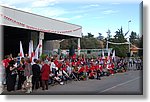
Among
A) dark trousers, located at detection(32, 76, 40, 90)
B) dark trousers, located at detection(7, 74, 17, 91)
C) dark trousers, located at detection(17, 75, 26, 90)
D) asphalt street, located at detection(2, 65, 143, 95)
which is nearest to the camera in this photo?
asphalt street, located at detection(2, 65, 143, 95)

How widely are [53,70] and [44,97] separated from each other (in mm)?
3554

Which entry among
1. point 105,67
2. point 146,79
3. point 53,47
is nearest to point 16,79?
point 146,79

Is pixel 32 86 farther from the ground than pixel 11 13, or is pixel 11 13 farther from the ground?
pixel 11 13

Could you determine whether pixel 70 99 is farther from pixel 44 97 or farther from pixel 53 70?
pixel 53 70

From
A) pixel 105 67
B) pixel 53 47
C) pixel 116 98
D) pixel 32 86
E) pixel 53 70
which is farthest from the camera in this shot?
pixel 53 47

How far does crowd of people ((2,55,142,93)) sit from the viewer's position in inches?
341

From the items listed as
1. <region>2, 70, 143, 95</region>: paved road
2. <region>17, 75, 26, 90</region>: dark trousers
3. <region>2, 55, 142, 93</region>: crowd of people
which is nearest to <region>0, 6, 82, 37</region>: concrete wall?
<region>2, 55, 142, 93</region>: crowd of people

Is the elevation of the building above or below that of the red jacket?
above

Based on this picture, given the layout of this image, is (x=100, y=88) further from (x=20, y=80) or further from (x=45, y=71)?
(x=20, y=80)

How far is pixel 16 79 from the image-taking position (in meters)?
9.18

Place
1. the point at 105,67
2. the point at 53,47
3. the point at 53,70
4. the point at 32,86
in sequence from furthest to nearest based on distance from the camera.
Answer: the point at 53,47 < the point at 105,67 < the point at 53,70 < the point at 32,86

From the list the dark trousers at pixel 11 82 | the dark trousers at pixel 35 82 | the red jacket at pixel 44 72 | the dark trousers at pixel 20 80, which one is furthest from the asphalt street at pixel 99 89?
the dark trousers at pixel 20 80

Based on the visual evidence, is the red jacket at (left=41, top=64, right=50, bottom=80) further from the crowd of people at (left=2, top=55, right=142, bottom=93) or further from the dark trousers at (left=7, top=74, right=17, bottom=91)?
the dark trousers at (left=7, top=74, right=17, bottom=91)

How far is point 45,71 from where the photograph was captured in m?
9.00
